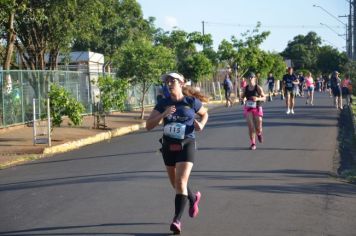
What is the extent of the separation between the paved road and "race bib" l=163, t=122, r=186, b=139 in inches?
42.5

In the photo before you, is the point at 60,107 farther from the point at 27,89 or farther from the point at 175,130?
the point at 175,130

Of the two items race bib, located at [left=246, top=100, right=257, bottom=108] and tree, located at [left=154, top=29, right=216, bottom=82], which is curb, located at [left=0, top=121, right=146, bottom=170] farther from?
tree, located at [left=154, top=29, right=216, bottom=82]

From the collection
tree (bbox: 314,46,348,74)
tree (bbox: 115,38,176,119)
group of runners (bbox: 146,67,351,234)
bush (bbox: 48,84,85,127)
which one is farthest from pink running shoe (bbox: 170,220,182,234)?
tree (bbox: 314,46,348,74)

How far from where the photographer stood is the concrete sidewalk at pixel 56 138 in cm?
1702

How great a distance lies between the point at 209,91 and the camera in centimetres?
5447

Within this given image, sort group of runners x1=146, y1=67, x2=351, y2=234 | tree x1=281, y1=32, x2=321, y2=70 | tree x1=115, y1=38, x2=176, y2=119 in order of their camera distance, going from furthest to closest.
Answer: tree x1=281, y1=32, x2=321, y2=70, tree x1=115, y1=38, x2=176, y2=119, group of runners x1=146, y1=67, x2=351, y2=234

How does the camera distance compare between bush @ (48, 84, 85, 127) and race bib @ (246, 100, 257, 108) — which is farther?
bush @ (48, 84, 85, 127)

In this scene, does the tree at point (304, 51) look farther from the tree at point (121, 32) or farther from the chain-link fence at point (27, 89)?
the chain-link fence at point (27, 89)

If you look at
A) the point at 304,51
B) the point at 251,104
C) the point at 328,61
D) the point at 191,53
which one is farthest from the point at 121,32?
the point at 304,51

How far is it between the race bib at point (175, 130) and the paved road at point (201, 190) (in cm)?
108

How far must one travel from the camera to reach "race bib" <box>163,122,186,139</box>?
759 cm

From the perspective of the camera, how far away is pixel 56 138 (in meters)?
20.4

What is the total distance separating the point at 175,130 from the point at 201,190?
9.24 ft

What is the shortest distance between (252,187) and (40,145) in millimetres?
9822
